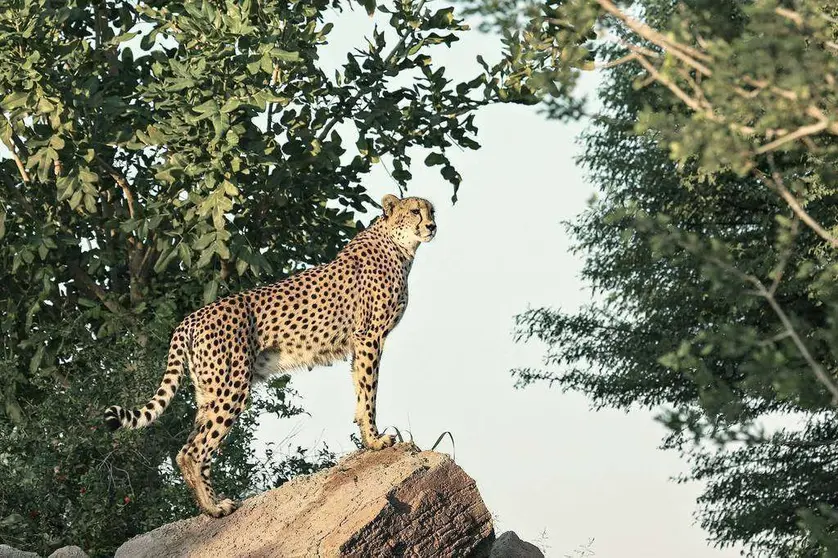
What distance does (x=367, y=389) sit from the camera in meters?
10.7

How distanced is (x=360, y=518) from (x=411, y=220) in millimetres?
2942

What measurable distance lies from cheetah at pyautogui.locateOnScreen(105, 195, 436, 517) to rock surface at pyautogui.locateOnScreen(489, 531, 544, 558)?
172 centimetres

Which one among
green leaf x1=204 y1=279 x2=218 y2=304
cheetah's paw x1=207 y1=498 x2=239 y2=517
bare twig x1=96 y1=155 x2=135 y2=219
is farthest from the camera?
bare twig x1=96 y1=155 x2=135 y2=219

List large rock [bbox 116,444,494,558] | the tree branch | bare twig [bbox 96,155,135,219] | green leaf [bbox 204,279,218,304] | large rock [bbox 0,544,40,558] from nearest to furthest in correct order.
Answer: large rock [bbox 116,444,494,558], large rock [bbox 0,544,40,558], green leaf [bbox 204,279,218,304], bare twig [bbox 96,155,135,219], the tree branch

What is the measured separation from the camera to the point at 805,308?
669 inches

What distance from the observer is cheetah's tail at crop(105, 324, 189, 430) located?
10.6 meters

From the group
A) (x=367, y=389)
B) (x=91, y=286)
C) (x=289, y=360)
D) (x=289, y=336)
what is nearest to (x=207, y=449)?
(x=289, y=360)

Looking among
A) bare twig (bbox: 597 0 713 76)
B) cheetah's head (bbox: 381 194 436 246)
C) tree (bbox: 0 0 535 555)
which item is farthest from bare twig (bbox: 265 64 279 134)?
bare twig (bbox: 597 0 713 76)

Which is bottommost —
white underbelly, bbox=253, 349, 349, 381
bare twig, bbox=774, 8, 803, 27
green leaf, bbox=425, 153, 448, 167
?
bare twig, bbox=774, 8, 803, 27

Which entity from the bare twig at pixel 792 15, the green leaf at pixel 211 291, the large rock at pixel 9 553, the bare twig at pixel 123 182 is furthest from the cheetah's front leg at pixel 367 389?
the bare twig at pixel 792 15

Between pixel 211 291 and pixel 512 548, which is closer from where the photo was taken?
pixel 512 548

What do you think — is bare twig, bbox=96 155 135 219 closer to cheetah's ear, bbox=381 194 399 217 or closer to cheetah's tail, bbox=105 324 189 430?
cheetah's tail, bbox=105 324 189 430

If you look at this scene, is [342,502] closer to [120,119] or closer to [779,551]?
[120,119]

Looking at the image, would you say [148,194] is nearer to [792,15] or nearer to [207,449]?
[207,449]
